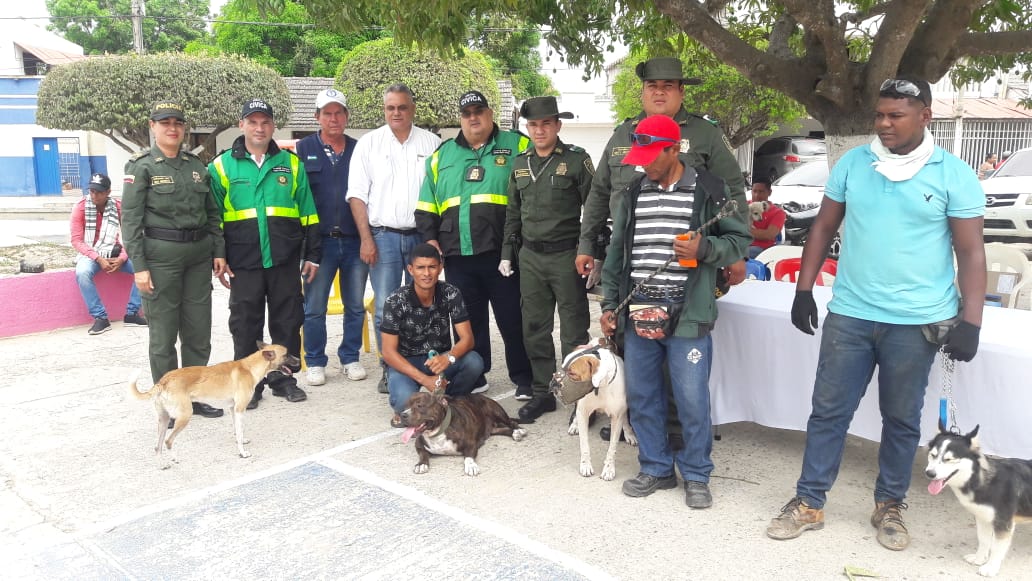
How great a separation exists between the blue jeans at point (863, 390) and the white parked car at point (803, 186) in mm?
9937

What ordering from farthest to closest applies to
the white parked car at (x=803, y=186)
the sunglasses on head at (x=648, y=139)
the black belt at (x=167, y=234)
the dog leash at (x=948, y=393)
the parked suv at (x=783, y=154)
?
the parked suv at (x=783, y=154)
the white parked car at (x=803, y=186)
the black belt at (x=167, y=234)
the sunglasses on head at (x=648, y=139)
the dog leash at (x=948, y=393)

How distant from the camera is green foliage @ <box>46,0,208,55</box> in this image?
155 ft

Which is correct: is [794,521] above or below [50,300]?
below

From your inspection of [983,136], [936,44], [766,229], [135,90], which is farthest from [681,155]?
[983,136]

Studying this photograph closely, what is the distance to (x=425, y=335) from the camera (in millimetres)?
4996

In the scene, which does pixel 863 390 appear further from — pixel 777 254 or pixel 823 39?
pixel 777 254

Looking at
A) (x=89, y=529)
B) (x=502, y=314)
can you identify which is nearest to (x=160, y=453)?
(x=89, y=529)

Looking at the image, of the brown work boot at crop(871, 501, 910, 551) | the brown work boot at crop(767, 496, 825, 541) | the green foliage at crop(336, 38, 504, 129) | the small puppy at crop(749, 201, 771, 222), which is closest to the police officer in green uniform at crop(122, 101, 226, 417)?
the brown work boot at crop(767, 496, 825, 541)

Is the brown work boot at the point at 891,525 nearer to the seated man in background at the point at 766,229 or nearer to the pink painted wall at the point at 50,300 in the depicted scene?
the seated man in background at the point at 766,229

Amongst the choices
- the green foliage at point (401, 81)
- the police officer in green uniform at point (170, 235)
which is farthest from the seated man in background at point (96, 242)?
the green foliage at point (401, 81)

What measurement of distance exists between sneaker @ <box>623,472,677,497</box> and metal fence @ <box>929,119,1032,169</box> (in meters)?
28.1

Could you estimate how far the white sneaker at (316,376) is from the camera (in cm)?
593

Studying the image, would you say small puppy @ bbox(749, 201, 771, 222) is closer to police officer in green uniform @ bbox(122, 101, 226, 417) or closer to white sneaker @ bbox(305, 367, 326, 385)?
white sneaker @ bbox(305, 367, 326, 385)

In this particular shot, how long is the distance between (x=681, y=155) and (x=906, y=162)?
1.15m
